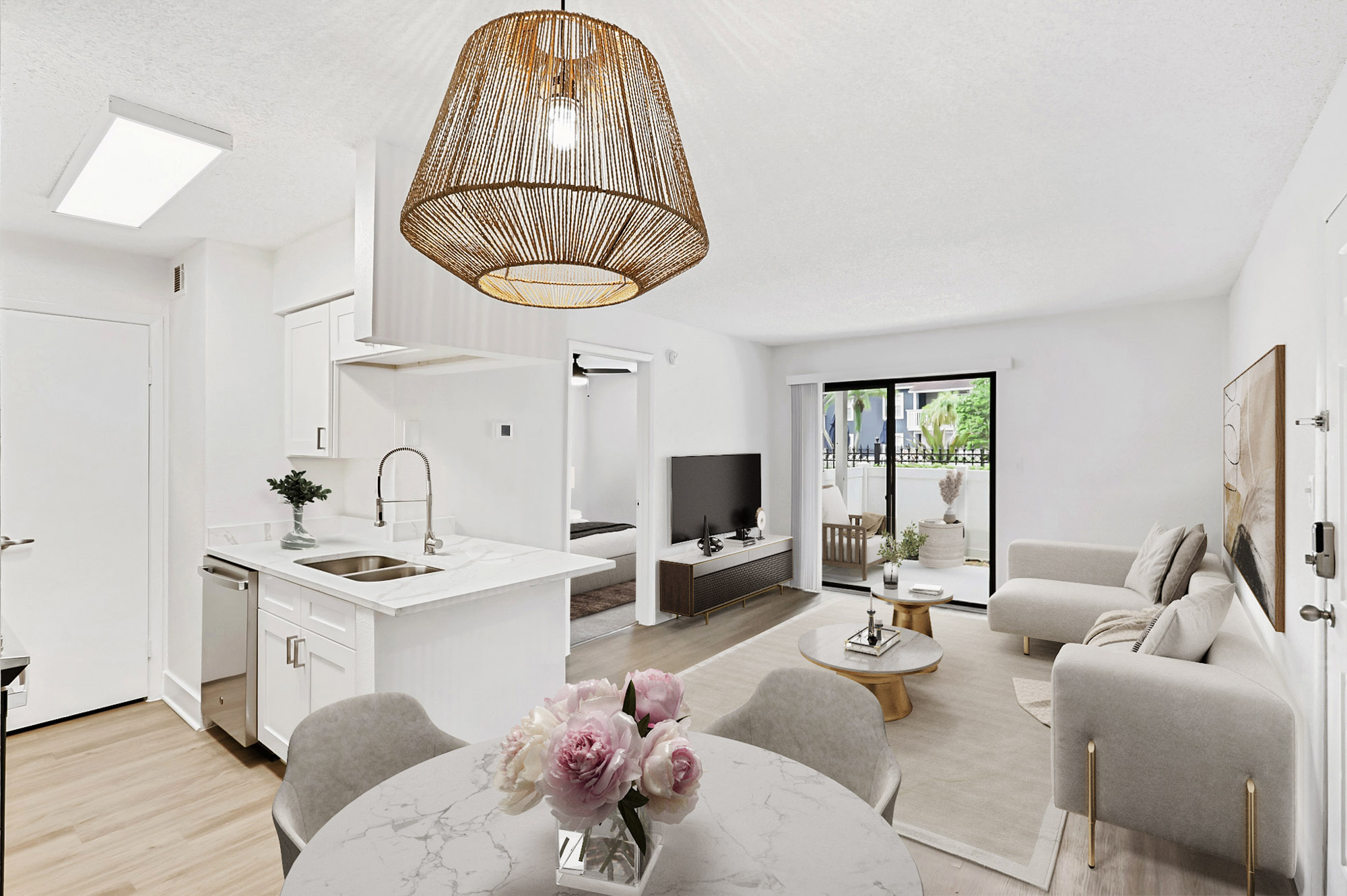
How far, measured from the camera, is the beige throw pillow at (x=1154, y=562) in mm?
3729

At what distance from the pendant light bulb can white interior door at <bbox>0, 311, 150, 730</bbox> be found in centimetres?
349

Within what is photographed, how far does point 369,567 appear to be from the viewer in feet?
10.1

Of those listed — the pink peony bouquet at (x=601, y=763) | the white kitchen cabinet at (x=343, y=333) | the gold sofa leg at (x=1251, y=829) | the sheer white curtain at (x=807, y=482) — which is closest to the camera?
the pink peony bouquet at (x=601, y=763)

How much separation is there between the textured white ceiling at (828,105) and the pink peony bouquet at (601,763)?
5.07ft

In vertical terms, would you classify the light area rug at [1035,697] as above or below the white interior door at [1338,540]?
below

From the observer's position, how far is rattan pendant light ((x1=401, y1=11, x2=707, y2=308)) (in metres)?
1.05

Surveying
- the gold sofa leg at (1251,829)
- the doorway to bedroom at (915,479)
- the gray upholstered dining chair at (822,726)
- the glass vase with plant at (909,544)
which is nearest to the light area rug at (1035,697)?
the glass vase with plant at (909,544)

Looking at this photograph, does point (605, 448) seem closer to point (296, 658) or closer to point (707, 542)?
point (707, 542)

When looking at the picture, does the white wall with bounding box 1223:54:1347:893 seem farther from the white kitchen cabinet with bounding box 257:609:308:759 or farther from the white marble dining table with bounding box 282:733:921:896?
the white kitchen cabinet with bounding box 257:609:308:759

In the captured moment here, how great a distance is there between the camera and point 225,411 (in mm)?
3318

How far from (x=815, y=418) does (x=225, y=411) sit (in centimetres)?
486

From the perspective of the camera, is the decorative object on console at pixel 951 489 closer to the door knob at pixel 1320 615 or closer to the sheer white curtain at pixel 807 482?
the sheer white curtain at pixel 807 482

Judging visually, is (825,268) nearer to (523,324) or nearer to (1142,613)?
(523,324)

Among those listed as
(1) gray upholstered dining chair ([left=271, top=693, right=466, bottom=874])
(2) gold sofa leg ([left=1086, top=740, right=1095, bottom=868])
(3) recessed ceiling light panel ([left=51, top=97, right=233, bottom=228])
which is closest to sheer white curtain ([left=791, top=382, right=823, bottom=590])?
(2) gold sofa leg ([left=1086, top=740, right=1095, bottom=868])
